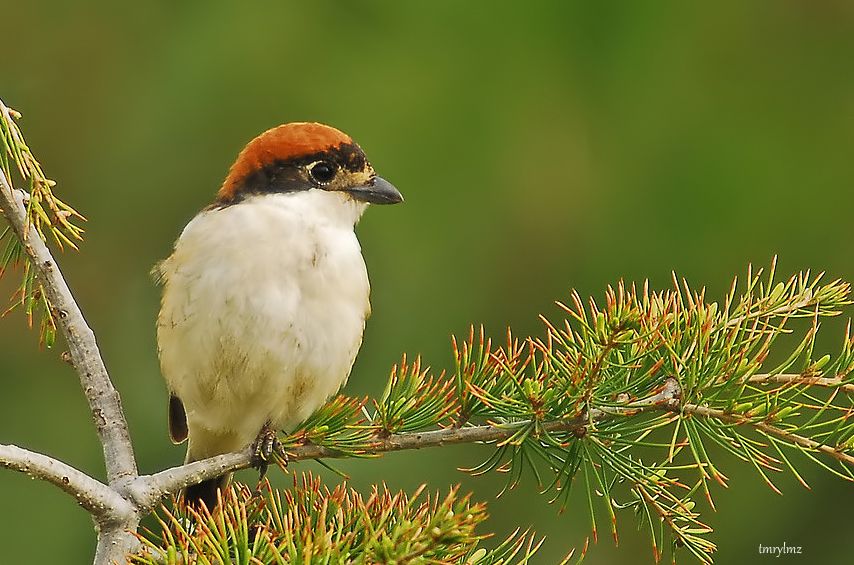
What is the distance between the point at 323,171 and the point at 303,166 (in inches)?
2.4

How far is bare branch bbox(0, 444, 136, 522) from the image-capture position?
2.10 meters

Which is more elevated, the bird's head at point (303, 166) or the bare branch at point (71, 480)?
the bird's head at point (303, 166)

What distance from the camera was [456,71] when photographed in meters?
5.60

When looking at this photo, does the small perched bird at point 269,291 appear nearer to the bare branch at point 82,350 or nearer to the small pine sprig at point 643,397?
the bare branch at point 82,350

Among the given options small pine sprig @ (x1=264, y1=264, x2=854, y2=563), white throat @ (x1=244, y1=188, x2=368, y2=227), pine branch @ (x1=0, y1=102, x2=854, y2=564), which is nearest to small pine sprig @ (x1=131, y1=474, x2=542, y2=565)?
pine branch @ (x1=0, y1=102, x2=854, y2=564)

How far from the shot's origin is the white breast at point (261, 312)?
124 inches

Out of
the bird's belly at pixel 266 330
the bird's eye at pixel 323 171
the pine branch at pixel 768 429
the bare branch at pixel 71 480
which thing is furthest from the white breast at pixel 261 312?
the pine branch at pixel 768 429

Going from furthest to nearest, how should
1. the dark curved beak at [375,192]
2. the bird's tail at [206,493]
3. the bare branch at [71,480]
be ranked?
the dark curved beak at [375,192] → the bird's tail at [206,493] → the bare branch at [71,480]

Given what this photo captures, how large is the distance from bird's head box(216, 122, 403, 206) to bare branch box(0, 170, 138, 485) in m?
1.23

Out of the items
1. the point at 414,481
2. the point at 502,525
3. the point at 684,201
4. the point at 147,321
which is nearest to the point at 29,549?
the point at 147,321

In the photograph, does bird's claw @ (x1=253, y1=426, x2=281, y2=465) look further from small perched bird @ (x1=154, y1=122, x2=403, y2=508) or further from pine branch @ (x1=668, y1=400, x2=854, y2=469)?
pine branch @ (x1=668, y1=400, x2=854, y2=469)

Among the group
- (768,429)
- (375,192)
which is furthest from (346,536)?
(375,192)

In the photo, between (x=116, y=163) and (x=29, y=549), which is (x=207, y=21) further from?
(x=29, y=549)

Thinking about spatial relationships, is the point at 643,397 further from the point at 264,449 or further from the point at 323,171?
Result: the point at 323,171
